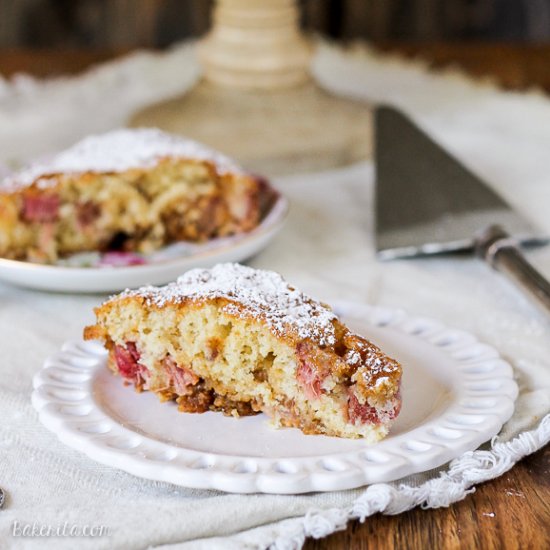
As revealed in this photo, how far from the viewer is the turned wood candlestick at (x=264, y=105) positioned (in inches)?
94.4

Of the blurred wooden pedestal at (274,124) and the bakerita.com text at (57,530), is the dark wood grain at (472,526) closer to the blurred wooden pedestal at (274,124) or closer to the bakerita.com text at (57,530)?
the bakerita.com text at (57,530)

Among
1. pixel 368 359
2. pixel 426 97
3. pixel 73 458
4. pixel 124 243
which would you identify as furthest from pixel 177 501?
pixel 426 97

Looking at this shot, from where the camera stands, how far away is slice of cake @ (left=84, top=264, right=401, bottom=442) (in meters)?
1.13

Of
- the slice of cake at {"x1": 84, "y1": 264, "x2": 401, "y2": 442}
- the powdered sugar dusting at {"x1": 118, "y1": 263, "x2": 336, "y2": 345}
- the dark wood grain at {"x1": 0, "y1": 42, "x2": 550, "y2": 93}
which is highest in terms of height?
the powdered sugar dusting at {"x1": 118, "y1": 263, "x2": 336, "y2": 345}

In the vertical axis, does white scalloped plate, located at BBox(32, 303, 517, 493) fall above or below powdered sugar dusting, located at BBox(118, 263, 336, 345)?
below

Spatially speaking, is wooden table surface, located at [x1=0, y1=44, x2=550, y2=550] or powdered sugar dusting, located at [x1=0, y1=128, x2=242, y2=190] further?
powdered sugar dusting, located at [x1=0, y1=128, x2=242, y2=190]

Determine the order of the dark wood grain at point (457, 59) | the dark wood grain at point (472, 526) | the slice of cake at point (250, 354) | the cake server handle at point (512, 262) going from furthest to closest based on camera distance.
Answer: the dark wood grain at point (457, 59), the cake server handle at point (512, 262), the slice of cake at point (250, 354), the dark wood grain at point (472, 526)

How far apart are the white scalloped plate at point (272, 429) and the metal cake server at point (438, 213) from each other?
41cm

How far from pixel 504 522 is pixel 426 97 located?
2020 millimetres

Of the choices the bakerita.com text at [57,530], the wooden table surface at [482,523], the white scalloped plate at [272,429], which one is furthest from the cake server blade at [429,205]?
the bakerita.com text at [57,530]

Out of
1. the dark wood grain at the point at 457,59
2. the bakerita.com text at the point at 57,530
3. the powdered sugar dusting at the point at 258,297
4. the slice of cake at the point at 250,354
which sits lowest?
the dark wood grain at the point at 457,59

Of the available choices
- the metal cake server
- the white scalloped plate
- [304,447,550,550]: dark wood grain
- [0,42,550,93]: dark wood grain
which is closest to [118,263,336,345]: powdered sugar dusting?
the white scalloped plate

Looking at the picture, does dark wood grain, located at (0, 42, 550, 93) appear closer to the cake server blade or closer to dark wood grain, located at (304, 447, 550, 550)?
the cake server blade

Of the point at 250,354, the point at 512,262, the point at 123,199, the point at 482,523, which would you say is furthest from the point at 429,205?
the point at 482,523
